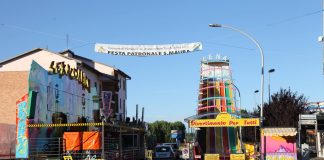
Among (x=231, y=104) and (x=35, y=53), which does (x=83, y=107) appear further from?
(x=231, y=104)

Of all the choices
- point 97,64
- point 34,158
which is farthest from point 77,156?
point 97,64

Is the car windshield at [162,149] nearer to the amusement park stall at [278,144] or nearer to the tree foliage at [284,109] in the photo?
the tree foliage at [284,109]

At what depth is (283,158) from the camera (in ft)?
78.0

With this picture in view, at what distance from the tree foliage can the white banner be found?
65.3 ft

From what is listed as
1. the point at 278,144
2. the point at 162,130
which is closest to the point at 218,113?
the point at 278,144

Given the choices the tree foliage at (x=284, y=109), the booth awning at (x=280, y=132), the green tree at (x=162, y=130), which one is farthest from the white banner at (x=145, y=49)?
the green tree at (x=162, y=130)

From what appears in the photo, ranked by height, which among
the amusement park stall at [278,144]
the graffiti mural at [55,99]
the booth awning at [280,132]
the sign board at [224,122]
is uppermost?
the graffiti mural at [55,99]

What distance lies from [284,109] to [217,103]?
17.2 meters

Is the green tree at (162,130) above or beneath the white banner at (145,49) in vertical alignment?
beneath

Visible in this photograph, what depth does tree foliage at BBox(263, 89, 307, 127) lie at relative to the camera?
44562 mm

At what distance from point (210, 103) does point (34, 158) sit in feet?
37.0

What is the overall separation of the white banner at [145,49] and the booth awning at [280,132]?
22.2 ft

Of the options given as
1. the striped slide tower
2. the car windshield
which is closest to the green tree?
the car windshield

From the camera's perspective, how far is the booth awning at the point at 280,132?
2330 cm
